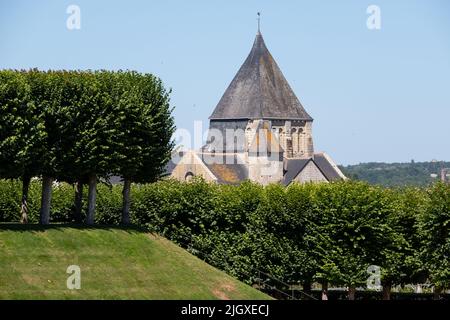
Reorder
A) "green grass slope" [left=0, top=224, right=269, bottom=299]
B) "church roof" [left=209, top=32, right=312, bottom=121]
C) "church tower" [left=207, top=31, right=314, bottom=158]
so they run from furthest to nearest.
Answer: "church roof" [left=209, top=32, right=312, bottom=121]
"church tower" [left=207, top=31, right=314, bottom=158]
"green grass slope" [left=0, top=224, right=269, bottom=299]

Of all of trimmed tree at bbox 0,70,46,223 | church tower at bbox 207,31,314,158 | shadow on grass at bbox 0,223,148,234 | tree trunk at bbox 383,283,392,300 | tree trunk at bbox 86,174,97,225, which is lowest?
tree trunk at bbox 383,283,392,300

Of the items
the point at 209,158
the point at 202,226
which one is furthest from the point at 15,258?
the point at 209,158

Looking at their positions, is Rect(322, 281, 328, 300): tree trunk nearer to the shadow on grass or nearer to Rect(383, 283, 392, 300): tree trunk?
Rect(383, 283, 392, 300): tree trunk

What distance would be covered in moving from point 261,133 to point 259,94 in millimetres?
7073

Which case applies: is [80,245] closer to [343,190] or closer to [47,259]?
[47,259]

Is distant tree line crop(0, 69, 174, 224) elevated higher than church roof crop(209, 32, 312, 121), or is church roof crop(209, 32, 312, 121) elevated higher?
church roof crop(209, 32, 312, 121)

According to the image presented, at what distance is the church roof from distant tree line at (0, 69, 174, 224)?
78.8m

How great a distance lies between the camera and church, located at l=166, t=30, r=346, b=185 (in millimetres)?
136875

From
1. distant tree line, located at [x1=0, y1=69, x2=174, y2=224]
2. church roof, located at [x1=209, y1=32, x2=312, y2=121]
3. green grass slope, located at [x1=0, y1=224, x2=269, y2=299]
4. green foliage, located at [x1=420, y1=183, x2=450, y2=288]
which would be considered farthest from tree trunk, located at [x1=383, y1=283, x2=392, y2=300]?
church roof, located at [x1=209, y1=32, x2=312, y2=121]

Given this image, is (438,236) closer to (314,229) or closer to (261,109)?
(314,229)

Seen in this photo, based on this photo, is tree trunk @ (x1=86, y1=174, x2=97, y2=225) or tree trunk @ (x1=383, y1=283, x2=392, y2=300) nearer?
tree trunk @ (x1=86, y1=174, x2=97, y2=225)

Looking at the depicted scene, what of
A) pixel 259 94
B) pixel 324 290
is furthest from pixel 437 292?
pixel 259 94

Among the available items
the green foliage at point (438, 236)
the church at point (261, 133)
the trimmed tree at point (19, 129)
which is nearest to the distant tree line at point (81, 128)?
the trimmed tree at point (19, 129)

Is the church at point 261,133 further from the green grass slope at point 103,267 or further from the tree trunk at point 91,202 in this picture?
the green grass slope at point 103,267
